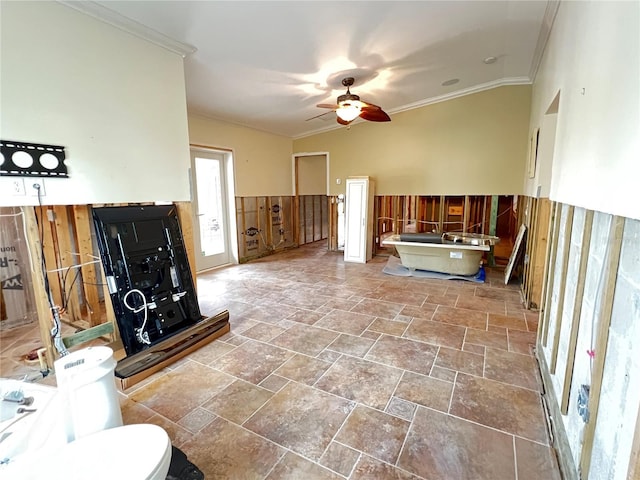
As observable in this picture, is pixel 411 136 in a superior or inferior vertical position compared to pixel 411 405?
superior

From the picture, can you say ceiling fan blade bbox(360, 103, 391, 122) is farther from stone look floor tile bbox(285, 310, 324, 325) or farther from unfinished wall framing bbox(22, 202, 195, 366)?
stone look floor tile bbox(285, 310, 324, 325)

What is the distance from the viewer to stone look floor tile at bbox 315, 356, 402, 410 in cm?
219

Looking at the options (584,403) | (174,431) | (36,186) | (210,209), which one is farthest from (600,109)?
(210,209)

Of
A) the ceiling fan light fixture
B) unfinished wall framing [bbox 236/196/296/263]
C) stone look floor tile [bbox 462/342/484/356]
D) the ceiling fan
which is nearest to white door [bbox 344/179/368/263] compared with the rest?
unfinished wall framing [bbox 236/196/296/263]

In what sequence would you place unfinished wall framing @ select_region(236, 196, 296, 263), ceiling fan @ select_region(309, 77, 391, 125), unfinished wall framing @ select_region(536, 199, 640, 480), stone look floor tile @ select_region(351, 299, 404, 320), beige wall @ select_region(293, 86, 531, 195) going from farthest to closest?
1. unfinished wall framing @ select_region(236, 196, 296, 263)
2. beige wall @ select_region(293, 86, 531, 195)
3. ceiling fan @ select_region(309, 77, 391, 125)
4. stone look floor tile @ select_region(351, 299, 404, 320)
5. unfinished wall framing @ select_region(536, 199, 640, 480)

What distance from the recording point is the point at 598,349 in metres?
1.26

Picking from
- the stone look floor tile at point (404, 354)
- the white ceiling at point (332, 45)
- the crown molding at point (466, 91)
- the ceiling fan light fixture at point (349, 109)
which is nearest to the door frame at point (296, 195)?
the crown molding at point (466, 91)

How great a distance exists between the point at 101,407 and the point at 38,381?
1270 mm

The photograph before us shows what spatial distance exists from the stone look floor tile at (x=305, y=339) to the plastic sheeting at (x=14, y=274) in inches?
108

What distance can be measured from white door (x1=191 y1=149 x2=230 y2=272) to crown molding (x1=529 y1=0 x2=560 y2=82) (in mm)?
5142

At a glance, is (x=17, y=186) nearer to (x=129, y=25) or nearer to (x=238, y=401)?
(x=129, y=25)

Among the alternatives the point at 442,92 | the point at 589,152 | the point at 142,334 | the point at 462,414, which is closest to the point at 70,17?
the point at 142,334

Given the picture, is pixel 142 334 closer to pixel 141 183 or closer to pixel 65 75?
pixel 141 183

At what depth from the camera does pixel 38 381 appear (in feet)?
7.76
